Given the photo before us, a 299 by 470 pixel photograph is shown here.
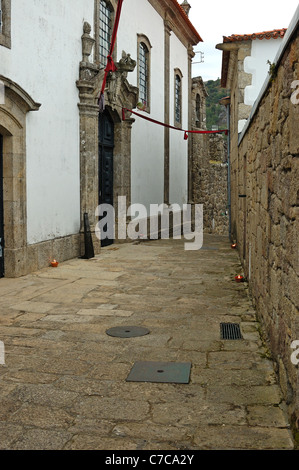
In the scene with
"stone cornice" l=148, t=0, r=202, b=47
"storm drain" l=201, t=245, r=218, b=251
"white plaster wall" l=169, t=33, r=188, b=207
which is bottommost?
"storm drain" l=201, t=245, r=218, b=251

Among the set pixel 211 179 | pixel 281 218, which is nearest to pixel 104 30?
pixel 281 218

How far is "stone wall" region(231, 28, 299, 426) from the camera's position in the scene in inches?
115

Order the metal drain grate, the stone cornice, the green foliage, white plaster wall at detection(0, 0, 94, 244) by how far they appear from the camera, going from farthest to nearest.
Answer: the green foliage
the stone cornice
white plaster wall at detection(0, 0, 94, 244)
the metal drain grate

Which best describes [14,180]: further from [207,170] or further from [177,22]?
[207,170]

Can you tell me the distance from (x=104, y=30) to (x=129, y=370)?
31.5ft

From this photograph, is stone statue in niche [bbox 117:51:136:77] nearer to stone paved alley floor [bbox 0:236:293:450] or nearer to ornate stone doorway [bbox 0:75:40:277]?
ornate stone doorway [bbox 0:75:40:277]

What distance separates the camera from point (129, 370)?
3.93m

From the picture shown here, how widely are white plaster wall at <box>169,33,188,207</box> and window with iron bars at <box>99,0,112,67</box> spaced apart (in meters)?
5.66

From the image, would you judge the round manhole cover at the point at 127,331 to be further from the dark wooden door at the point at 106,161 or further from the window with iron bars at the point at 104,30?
the window with iron bars at the point at 104,30

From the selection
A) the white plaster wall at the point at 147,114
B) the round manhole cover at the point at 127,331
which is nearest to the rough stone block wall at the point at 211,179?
the white plaster wall at the point at 147,114

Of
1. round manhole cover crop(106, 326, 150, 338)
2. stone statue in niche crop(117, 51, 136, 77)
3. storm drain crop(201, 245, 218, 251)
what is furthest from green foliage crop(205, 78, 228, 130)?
round manhole cover crop(106, 326, 150, 338)

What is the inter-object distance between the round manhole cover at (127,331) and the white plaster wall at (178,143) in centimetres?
1244

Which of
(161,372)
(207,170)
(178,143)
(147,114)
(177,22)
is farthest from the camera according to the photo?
(207,170)

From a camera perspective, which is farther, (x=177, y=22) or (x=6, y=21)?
(x=177, y=22)
